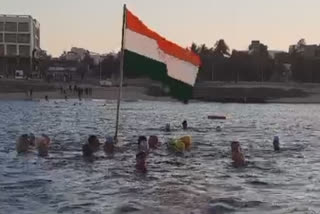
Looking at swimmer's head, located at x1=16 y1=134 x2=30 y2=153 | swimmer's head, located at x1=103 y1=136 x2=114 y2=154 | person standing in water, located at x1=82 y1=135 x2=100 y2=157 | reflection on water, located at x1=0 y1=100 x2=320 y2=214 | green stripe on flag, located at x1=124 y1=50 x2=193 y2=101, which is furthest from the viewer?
swimmer's head, located at x1=16 y1=134 x2=30 y2=153

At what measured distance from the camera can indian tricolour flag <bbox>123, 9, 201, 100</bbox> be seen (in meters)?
31.5

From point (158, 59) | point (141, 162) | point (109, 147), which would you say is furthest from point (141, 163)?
point (109, 147)

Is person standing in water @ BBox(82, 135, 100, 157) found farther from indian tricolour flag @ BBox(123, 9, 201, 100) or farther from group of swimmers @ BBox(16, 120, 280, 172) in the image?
indian tricolour flag @ BBox(123, 9, 201, 100)

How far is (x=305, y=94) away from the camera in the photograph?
644ft

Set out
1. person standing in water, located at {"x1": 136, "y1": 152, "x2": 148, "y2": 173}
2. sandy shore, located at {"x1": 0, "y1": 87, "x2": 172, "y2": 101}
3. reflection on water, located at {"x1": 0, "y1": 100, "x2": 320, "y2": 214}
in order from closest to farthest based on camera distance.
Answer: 1. reflection on water, located at {"x1": 0, "y1": 100, "x2": 320, "y2": 214}
2. person standing in water, located at {"x1": 136, "y1": 152, "x2": 148, "y2": 173}
3. sandy shore, located at {"x1": 0, "y1": 87, "x2": 172, "y2": 101}

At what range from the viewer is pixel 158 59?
105ft

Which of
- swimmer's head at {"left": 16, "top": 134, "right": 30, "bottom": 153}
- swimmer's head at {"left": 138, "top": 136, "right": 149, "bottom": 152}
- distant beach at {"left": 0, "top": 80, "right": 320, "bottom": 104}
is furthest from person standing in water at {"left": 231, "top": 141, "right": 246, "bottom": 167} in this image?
distant beach at {"left": 0, "top": 80, "right": 320, "bottom": 104}

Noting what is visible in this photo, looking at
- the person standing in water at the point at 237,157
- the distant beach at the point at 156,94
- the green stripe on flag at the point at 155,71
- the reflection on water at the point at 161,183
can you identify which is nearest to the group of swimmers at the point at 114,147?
the person standing in water at the point at 237,157

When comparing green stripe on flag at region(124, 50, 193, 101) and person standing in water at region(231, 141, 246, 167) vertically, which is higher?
green stripe on flag at region(124, 50, 193, 101)

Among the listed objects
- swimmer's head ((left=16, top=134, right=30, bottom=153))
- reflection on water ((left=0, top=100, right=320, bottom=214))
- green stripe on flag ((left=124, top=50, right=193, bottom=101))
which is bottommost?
reflection on water ((left=0, top=100, right=320, bottom=214))

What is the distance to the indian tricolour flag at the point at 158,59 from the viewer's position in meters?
31.5

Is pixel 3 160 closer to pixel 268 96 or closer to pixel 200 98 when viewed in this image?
pixel 200 98

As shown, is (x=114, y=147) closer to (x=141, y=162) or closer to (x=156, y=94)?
(x=141, y=162)

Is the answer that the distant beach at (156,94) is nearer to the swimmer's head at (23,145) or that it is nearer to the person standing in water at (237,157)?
the swimmer's head at (23,145)
